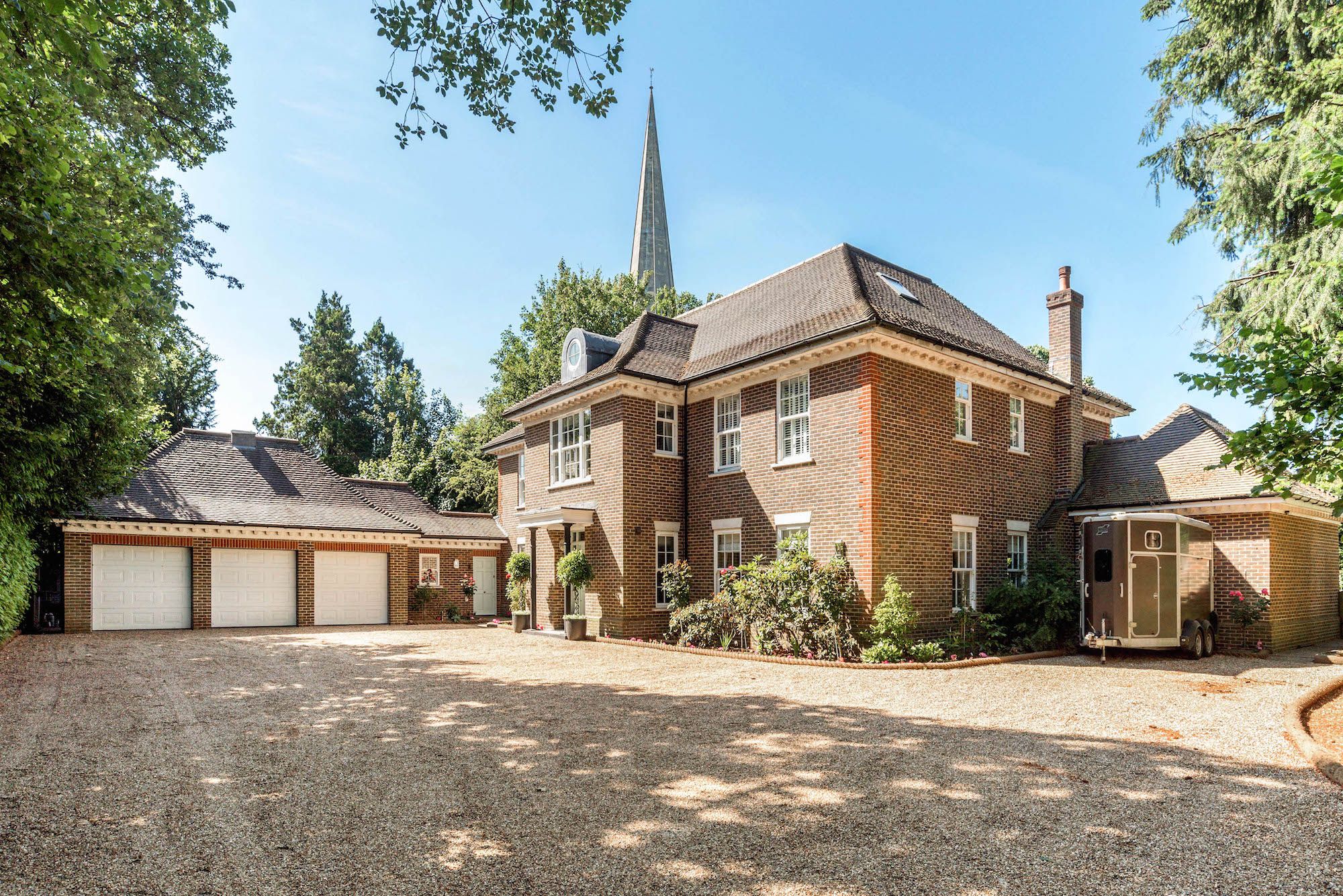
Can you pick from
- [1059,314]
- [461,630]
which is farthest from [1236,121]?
[461,630]

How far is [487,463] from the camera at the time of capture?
37.3 meters

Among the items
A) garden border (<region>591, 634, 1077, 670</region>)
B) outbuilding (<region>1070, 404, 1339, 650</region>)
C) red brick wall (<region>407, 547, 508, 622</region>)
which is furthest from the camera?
red brick wall (<region>407, 547, 508, 622</region>)

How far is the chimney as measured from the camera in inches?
726

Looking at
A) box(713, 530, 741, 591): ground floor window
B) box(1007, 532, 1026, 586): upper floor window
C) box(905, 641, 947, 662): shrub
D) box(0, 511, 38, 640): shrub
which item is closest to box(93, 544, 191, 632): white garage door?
box(0, 511, 38, 640): shrub

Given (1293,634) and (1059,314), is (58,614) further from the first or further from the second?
(1293,634)

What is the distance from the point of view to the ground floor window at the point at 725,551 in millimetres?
17094

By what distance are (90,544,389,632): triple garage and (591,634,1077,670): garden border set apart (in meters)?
11.3

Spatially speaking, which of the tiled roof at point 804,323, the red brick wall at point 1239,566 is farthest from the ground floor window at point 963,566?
the red brick wall at point 1239,566

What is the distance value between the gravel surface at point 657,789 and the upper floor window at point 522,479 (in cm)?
1160

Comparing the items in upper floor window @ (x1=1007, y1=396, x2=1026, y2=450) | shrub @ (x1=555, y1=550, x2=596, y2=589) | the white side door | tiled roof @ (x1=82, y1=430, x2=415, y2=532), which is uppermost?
upper floor window @ (x1=1007, y1=396, x2=1026, y2=450)

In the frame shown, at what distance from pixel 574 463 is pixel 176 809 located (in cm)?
1473

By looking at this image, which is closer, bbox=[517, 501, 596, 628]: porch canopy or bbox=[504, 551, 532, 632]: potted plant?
bbox=[517, 501, 596, 628]: porch canopy

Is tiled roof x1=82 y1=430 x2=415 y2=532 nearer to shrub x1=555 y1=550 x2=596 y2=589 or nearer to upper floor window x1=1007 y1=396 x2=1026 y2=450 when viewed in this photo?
shrub x1=555 y1=550 x2=596 y2=589

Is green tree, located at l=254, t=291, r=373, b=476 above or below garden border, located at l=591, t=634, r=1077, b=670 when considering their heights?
above
